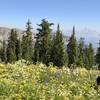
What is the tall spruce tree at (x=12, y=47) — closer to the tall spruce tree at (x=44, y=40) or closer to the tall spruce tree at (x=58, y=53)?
the tall spruce tree at (x=44, y=40)

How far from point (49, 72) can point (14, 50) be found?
4007 inches

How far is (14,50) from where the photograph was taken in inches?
4695

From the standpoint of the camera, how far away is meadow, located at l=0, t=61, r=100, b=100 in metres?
13.9

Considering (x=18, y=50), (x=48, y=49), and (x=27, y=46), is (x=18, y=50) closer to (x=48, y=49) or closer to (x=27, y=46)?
(x=27, y=46)

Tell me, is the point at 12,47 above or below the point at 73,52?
above

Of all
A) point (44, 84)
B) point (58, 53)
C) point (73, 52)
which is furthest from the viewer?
point (73, 52)

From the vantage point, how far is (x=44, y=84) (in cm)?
1568

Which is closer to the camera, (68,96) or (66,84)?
(68,96)

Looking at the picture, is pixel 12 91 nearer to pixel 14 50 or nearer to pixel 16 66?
pixel 16 66

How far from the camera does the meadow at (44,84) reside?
13945 millimetres

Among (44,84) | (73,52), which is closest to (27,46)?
(73,52)

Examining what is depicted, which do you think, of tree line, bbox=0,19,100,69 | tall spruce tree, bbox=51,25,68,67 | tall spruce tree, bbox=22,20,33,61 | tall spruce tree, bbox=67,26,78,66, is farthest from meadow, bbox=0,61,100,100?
tall spruce tree, bbox=22,20,33,61

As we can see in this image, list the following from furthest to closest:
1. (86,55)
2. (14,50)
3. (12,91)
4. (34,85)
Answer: (86,55) → (14,50) → (34,85) → (12,91)

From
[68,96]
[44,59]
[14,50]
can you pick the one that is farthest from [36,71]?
[14,50]
